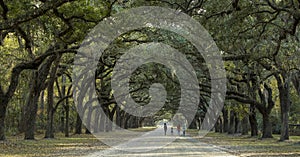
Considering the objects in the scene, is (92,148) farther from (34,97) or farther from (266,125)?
(266,125)

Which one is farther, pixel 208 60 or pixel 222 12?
pixel 208 60

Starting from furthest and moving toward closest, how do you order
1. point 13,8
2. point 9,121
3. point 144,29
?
1. point 9,121
2. point 144,29
3. point 13,8

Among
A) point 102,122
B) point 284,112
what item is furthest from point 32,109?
point 102,122

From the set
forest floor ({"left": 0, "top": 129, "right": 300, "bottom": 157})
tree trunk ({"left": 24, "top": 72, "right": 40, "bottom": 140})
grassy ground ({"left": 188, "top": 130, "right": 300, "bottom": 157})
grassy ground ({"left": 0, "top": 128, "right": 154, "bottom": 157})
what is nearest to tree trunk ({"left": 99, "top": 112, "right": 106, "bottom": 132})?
tree trunk ({"left": 24, "top": 72, "right": 40, "bottom": 140})

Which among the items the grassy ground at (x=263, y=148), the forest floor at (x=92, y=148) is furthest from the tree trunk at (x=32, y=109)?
the grassy ground at (x=263, y=148)

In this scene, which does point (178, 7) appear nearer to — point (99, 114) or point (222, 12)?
point (222, 12)

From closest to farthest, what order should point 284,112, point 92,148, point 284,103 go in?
point 92,148
point 284,112
point 284,103

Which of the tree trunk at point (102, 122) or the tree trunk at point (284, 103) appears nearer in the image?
the tree trunk at point (284, 103)

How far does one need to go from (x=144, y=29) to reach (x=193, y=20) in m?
4.15

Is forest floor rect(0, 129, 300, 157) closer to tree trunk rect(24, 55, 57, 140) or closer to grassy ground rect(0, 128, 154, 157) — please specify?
grassy ground rect(0, 128, 154, 157)

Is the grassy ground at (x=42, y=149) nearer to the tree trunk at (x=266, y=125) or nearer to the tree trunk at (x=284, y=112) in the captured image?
the tree trunk at (x=284, y=112)

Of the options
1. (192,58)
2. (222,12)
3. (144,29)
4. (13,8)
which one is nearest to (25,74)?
(192,58)

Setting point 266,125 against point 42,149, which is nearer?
point 42,149

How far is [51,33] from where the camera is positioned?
20250 mm
